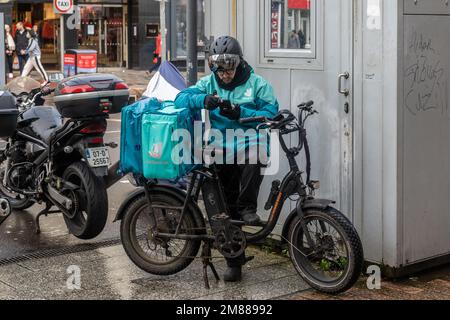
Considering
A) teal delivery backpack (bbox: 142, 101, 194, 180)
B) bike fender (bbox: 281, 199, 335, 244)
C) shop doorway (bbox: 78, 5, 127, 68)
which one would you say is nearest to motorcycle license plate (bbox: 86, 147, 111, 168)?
teal delivery backpack (bbox: 142, 101, 194, 180)

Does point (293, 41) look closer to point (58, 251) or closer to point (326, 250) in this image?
point (326, 250)

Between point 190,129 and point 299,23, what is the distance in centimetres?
135

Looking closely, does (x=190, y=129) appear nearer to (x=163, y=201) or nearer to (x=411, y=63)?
(x=163, y=201)

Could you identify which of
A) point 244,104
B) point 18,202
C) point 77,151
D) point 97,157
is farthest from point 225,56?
point 18,202

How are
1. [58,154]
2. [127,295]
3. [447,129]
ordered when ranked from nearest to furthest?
[127,295] → [447,129] → [58,154]

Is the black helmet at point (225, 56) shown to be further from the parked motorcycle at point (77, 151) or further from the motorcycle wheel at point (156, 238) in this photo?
the parked motorcycle at point (77, 151)

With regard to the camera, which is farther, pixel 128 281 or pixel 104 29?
pixel 104 29

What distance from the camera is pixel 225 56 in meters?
5.33

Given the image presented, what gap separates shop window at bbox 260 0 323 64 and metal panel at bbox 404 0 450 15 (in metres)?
0.73

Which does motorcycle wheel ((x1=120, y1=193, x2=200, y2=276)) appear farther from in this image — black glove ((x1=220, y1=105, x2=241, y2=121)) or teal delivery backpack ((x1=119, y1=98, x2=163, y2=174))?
black glove ((x1=220, y1=105, x2=241, y2=121))

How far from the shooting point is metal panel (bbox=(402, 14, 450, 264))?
210 inches

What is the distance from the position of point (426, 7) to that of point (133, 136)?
219 centimetres

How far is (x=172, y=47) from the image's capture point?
13.5 m
